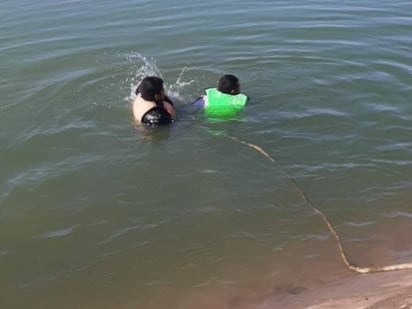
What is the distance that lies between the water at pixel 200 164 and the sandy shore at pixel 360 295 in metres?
0.24

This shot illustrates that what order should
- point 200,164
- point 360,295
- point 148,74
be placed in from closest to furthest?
point 360,295 → point 200,164 → point 148,74

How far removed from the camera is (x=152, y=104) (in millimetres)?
10148

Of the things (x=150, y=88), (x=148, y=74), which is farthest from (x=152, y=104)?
(x=148, y=74)

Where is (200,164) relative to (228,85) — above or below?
below

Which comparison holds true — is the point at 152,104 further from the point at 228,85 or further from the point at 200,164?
the point at 200,164

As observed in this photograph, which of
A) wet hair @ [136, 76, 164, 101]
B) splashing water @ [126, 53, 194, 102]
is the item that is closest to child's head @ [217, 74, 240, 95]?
wet hair @ [136, 76, 164, 101]

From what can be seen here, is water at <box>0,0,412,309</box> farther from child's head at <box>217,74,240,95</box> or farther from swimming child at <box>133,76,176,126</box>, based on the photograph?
child's head at <box>217,74,240,95</box>

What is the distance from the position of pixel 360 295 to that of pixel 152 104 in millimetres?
5365

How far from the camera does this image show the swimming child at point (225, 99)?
34.1 feet

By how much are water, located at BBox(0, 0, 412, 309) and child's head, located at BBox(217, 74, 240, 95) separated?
20.9 inches

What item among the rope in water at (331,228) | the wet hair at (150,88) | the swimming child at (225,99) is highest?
the wet hair at (150,88)

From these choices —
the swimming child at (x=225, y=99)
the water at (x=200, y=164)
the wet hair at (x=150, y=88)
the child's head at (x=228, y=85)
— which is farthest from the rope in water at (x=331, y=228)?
the wet hair at (x=150, y=88)

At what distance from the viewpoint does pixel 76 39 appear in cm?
1497

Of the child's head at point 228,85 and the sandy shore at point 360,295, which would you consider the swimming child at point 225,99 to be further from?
the sandy shore at point 360,295
